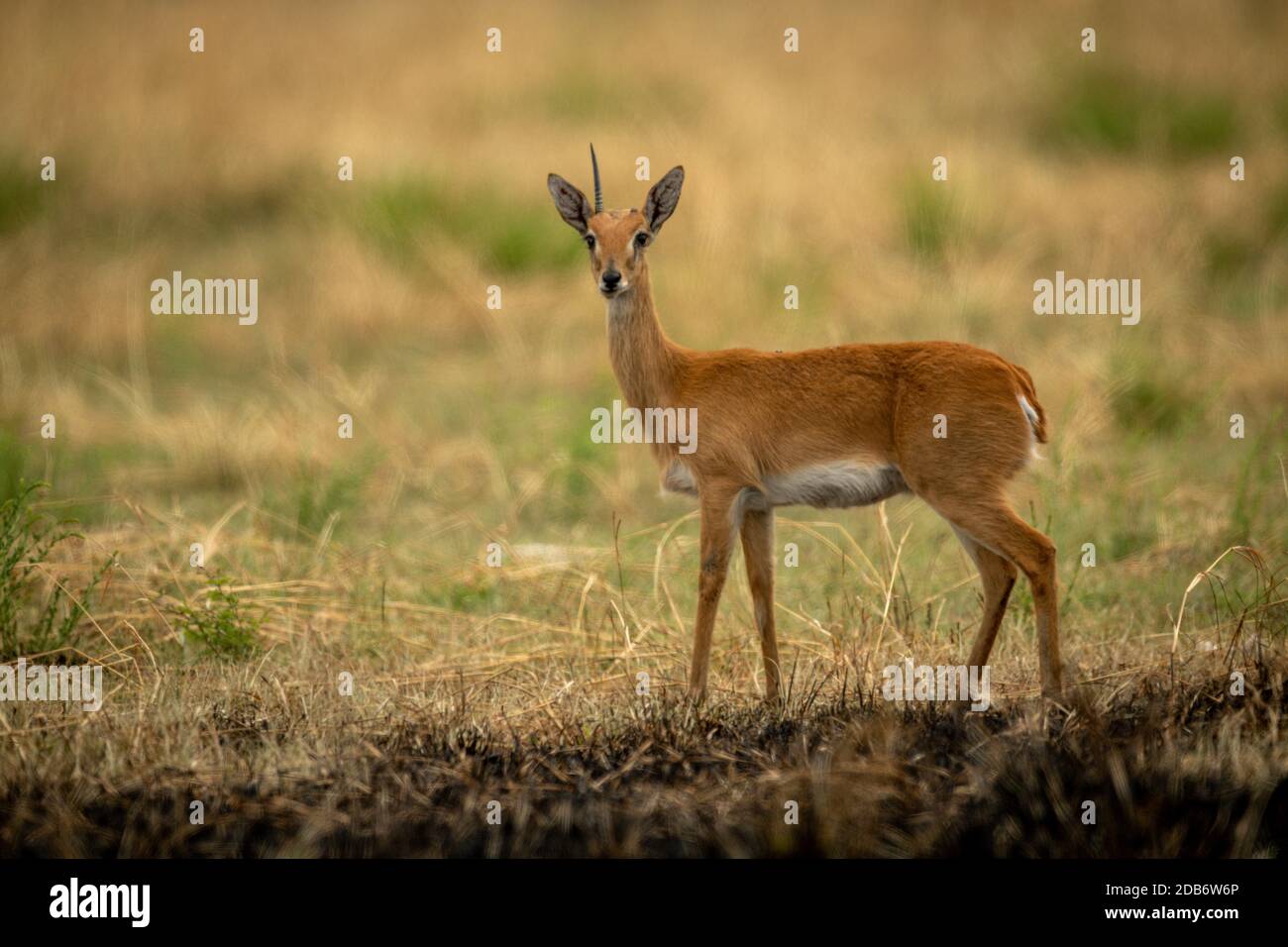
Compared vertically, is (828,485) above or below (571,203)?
below

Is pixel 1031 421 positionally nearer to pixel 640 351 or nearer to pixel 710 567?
pixel 710 567

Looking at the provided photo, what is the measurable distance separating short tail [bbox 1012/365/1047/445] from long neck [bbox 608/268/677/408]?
4.46 feet

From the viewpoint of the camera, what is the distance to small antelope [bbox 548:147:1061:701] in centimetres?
560

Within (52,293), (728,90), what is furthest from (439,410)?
(728,90)

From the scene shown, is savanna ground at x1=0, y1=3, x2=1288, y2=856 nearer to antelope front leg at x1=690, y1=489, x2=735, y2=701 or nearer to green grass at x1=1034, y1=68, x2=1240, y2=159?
green grass at x1=1034, y1=68, x2=1240, y2=159

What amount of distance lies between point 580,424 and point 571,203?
4633 millimetres

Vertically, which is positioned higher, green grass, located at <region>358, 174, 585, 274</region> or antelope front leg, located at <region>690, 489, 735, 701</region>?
green grass, located at <region>358, 174, 585, 274</region>

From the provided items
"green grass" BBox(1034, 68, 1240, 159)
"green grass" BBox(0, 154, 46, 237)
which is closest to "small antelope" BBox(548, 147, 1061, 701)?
"green grass" BBox(0, 154, 46, 237)

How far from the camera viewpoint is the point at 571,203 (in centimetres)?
623

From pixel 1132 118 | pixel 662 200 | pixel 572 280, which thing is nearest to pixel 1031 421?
pixel 662 200

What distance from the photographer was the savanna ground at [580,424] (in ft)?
16.5

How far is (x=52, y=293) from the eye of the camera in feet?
44.4

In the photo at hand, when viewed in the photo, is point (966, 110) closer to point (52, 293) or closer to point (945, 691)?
point (52, 293)
